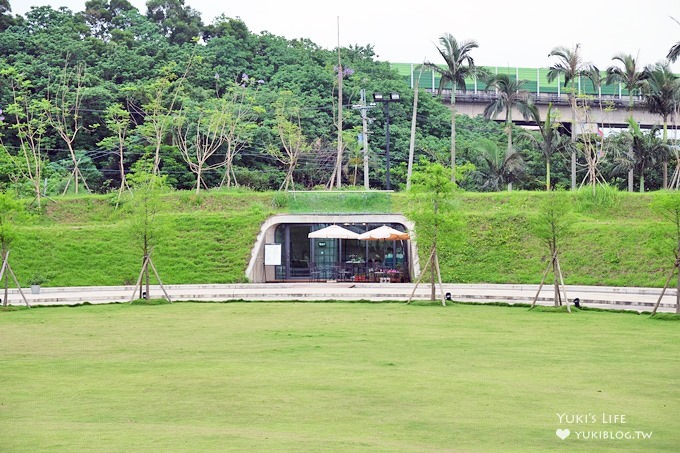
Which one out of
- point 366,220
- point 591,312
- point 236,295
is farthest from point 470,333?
point 366,220

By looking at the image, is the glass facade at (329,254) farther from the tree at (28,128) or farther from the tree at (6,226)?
the tree at (6,226)

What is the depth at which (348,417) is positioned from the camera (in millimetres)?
12117

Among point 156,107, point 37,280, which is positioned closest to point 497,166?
point 156,107

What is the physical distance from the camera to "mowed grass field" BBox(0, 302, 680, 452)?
1098 centimetres

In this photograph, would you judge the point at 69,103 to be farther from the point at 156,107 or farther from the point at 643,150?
the point at 643,150

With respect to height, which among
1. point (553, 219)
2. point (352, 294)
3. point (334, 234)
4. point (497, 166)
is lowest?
point (352, 294)

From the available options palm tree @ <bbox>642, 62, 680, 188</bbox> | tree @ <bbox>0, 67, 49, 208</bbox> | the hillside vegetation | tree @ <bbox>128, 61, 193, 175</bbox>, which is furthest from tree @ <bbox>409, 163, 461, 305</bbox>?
tree @ <bbox>0, 67, 49, 208</bbox>

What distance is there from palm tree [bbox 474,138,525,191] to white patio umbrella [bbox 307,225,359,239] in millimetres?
14779

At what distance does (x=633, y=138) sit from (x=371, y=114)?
52.1 ft

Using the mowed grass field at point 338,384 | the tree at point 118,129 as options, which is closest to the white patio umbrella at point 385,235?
the tree at point 118,129

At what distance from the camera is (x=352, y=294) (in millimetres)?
32312

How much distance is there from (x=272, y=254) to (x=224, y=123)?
10.1 m

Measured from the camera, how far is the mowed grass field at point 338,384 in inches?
432

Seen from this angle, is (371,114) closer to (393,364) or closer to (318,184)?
(318,184)
